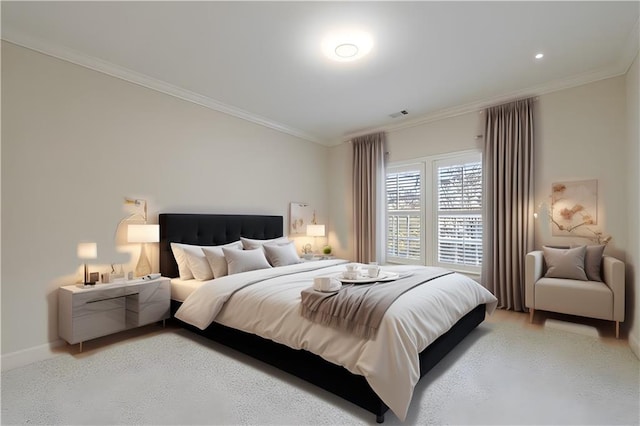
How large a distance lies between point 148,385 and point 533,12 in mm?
4019

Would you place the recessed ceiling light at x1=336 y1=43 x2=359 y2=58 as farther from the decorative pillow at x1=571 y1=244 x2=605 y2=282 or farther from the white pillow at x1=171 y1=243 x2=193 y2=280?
the decorative pillow at x1=571 y1=244 x2=605 y2=282

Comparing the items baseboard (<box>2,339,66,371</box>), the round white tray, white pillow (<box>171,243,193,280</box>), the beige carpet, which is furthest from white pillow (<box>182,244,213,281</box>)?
the round white tray

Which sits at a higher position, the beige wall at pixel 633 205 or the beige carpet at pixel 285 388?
the beige wall at pixel 633 205

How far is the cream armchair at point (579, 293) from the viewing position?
3.02m

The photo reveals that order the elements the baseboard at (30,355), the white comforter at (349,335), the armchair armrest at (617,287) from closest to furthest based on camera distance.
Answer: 1. the white comforter at (349,335)
2. the baseboard at (30,355)
3. the armchair armrest at (617,287)

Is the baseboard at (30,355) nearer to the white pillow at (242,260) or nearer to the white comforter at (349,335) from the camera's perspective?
the white comforter at (349,335)

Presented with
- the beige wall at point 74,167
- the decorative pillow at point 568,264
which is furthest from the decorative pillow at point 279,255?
the decorative pillow at point 568,264

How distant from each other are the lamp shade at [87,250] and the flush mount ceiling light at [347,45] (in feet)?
9.56

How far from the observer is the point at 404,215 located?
528 centimetres

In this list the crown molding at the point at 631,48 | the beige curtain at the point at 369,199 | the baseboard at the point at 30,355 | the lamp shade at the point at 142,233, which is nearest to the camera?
the baseboard at the point at 30,355

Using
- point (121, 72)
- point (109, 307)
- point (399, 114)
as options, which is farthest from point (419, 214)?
point (121, 72)

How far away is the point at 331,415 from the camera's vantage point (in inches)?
76.2

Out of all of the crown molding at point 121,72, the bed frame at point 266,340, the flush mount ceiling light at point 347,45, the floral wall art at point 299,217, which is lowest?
the bed frame at point 266,340

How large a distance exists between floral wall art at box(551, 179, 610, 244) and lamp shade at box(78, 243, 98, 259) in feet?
16.6
